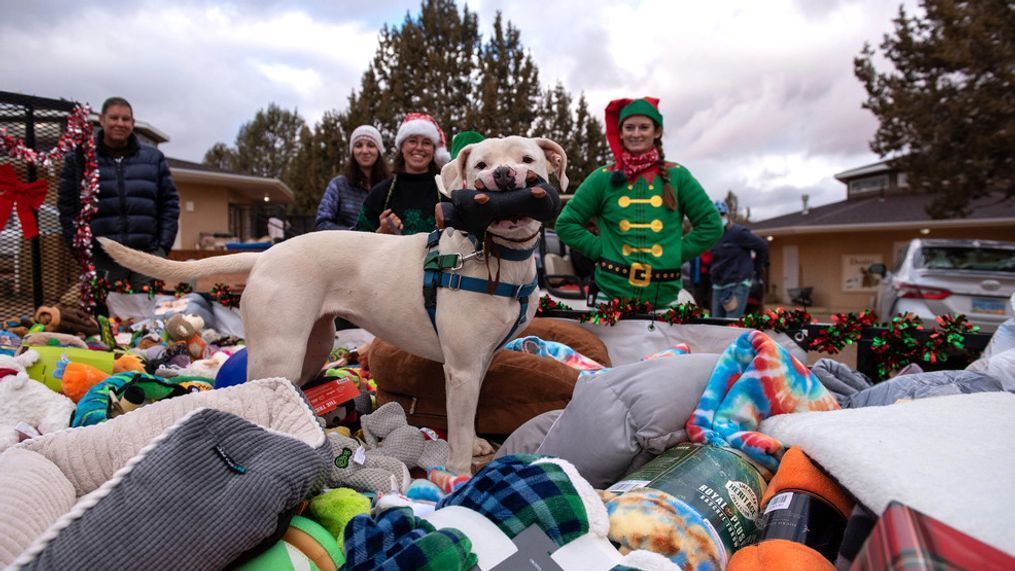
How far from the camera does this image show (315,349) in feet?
7.36

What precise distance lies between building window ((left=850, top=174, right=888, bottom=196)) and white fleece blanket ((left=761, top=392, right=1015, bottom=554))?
24545 millimetres

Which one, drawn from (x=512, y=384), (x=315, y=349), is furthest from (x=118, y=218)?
(x=512, y=384)

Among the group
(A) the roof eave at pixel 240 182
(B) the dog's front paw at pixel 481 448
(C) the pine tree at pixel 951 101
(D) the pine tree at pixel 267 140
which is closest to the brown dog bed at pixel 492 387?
(B) the dog's front paw at pixel 481 448

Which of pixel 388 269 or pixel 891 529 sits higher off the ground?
pixel 388 269

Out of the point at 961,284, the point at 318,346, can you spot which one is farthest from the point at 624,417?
the point at 961,284

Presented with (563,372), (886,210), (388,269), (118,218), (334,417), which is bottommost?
(334,417)

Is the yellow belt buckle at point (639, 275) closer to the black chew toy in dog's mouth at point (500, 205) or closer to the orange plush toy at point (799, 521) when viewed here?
the black chew toy in dog's mouth at point (500, 205)

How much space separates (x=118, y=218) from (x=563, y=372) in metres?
3.59

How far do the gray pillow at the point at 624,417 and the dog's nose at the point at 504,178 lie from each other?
67 centimetres

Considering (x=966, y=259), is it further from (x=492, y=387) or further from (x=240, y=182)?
(x=240, y=182)

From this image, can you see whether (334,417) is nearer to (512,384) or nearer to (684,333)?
(512,384)

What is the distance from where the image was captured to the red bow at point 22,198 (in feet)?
12.0

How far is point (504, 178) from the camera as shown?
1684 mm

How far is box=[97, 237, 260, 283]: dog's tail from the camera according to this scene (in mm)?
2012
